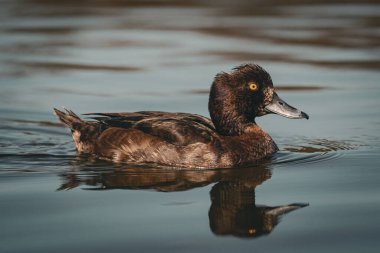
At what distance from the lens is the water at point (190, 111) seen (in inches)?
287

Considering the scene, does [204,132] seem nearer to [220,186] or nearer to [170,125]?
[170,125]

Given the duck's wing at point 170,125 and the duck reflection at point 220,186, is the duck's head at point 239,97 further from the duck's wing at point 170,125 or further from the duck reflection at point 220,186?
the duck reflection at point 220,186

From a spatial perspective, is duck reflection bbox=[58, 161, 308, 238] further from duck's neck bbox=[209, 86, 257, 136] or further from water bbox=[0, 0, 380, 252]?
duck's neck bbox=[209, 86, 257, 136]

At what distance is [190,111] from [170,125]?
103 inches

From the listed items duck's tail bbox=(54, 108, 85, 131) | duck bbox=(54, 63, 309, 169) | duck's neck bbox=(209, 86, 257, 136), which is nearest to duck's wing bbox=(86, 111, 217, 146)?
duck bbox=(54, 63, 309, 169)

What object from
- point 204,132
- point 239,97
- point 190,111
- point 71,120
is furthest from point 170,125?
point 190,111

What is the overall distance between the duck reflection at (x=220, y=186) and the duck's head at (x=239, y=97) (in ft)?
2.89

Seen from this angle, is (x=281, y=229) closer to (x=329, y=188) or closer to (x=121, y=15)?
(x=329, y=188)

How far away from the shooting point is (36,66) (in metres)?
16.1

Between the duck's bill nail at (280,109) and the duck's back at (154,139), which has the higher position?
the duck's bill nail at (280,109)

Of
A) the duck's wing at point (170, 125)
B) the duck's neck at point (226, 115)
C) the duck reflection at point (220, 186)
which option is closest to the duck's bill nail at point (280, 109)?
the duck's neck at point (226, 115)

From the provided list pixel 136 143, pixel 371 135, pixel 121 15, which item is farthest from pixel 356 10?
pixel 136 143

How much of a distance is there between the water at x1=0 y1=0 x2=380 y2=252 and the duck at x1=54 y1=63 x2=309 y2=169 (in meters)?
0.26

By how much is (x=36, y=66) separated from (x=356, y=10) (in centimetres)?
943
